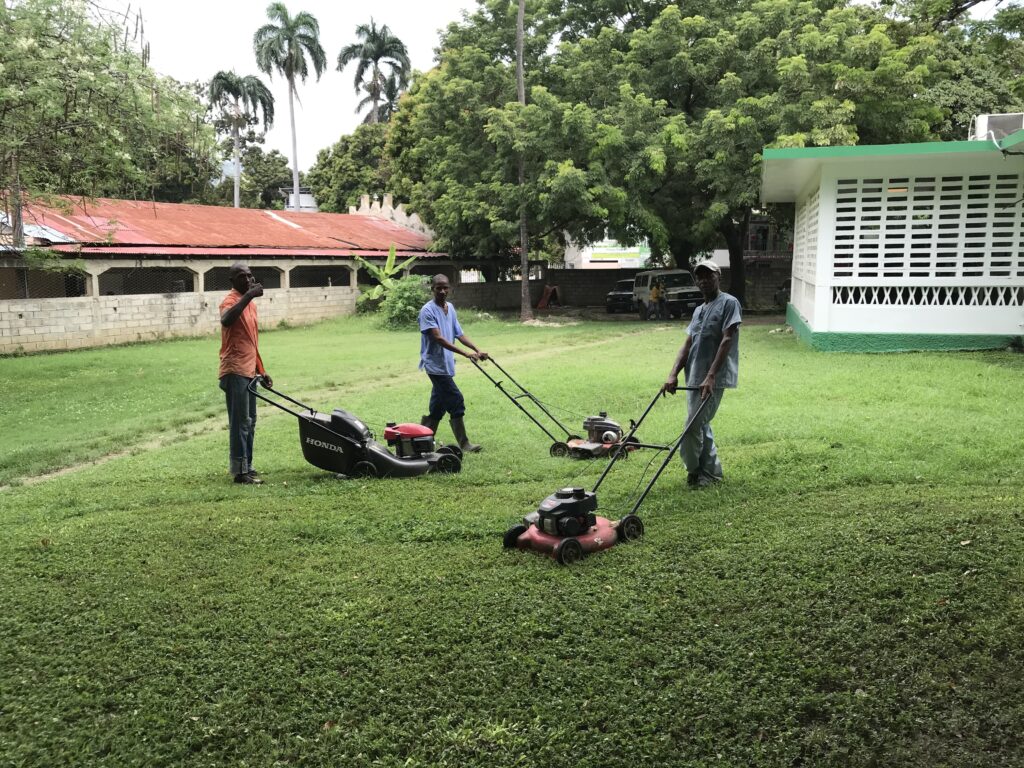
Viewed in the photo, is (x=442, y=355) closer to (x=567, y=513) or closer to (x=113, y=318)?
(x=567, y=513)

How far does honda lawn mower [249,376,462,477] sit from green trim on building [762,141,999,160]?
9.53 m

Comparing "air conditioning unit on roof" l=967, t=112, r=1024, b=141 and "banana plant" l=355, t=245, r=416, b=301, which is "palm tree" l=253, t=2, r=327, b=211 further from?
"air conditioning unit on roof" l=967, t=112, r=1024, b=141

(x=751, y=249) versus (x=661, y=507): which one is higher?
(x=751, y=249)

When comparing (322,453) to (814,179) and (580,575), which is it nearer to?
(580,575)

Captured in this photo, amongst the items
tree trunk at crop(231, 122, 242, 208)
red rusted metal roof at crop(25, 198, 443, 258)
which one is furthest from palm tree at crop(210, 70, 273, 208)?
red rusted metal roof at crop(25, 198, 443, 258)

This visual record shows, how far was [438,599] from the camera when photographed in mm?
4398

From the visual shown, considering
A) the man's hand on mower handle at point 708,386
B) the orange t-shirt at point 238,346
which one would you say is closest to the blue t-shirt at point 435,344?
the orange t-shirt at point 238,346

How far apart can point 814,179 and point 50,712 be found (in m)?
15.4

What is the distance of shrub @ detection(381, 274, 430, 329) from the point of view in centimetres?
2380

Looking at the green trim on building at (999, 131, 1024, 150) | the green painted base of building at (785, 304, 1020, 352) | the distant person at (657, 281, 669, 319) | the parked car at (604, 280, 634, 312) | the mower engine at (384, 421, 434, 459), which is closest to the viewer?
the mower engine at (384, 421, 434, 459)

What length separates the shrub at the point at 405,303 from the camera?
23.8m

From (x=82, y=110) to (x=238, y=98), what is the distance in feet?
126

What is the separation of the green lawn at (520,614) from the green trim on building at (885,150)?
22.3 ft

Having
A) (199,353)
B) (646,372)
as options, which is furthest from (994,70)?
(199,353)
